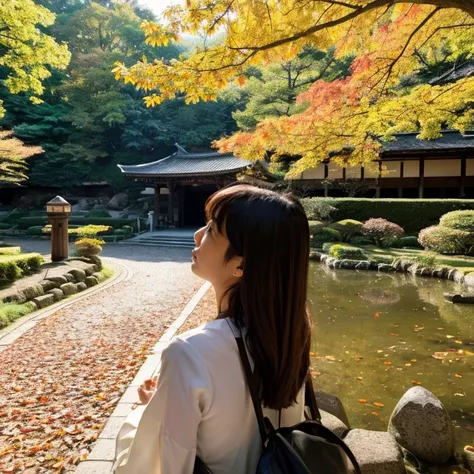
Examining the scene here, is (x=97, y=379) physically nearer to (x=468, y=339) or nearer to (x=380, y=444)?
(x=380, y=444)

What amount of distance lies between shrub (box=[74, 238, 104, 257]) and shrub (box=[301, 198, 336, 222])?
387 inches

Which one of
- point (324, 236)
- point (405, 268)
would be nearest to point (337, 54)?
point (405, 268)

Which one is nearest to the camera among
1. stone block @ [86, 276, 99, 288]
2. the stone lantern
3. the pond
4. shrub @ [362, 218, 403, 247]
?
the pond

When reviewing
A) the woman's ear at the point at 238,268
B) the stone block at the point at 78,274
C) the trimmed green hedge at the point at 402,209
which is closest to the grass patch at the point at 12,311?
the stone block at the point at 78,274

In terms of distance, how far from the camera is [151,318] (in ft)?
20.4

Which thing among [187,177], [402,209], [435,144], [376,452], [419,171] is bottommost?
[376,452]

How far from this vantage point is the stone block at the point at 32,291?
6.82m

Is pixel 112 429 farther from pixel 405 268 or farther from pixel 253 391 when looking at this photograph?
pixel 405 268

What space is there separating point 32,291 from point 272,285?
282 inches

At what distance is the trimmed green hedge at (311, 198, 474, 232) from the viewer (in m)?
17.2

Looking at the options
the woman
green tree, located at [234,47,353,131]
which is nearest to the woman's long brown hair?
the woman

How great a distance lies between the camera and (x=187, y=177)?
2203 cm

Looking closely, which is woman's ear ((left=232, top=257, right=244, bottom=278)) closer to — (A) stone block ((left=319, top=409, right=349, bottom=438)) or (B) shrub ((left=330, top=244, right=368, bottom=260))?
(A) stone block ((left=319, top=409, right=349, bottom=438))

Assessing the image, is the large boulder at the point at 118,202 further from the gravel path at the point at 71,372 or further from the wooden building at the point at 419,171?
the gravel path at the point at 71,372
